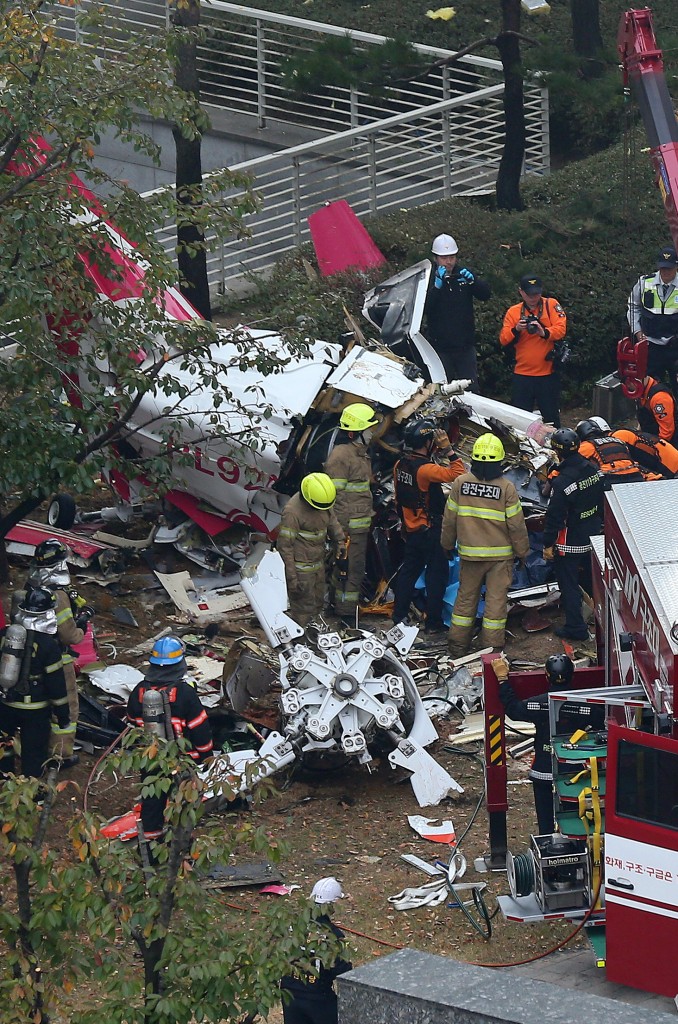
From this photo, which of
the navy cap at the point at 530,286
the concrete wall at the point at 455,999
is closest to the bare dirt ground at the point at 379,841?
the concrete wall at the point at 455,999

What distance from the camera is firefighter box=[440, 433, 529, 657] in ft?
40.7

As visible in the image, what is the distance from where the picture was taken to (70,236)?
10883 mm

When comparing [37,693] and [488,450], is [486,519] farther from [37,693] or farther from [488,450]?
[37,693]

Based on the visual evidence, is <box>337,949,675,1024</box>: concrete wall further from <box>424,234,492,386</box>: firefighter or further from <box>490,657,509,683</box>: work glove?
<box>424,234,492,386</box>: firefighter

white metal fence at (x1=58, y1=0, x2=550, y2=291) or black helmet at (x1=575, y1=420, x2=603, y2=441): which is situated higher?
white metal fence at (x1=58, y1=0, x2=550, y2=291)

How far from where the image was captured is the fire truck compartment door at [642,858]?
744cm

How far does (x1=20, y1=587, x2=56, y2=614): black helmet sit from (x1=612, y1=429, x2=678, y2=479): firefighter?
5.79 meters

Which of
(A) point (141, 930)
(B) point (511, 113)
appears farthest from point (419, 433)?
(A) point (141, 930)

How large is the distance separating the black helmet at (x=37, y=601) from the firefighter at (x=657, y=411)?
21.8ft

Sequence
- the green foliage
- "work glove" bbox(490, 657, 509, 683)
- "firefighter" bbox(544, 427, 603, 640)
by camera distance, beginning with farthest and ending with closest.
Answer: the green foliage < "firefighter" bbox(544, 427, 603, 640) < "work glove" bbox(490, 657, 509, 683)

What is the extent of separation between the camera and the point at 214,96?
2203cm

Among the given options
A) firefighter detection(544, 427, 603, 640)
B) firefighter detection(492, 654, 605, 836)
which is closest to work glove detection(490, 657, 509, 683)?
firefighter detection(492, 654, 605, 836)

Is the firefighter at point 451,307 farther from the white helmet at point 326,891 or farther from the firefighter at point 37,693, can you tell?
the white helmet at point 326,891

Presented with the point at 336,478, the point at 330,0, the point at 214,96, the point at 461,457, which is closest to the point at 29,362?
the point at 336,478
